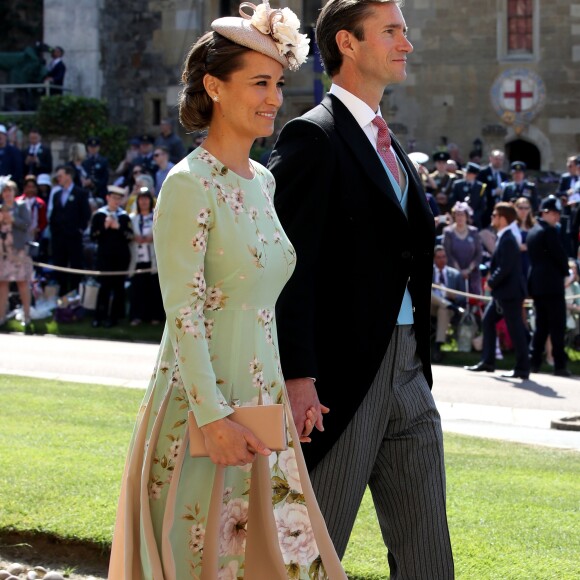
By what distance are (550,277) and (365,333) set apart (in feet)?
34.0

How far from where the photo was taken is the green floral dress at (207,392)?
3.55 metres

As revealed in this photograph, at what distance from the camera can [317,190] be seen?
4168 millimetres

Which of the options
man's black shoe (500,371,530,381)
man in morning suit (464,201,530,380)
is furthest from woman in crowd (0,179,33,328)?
man's black shoe (500,371,530,381)

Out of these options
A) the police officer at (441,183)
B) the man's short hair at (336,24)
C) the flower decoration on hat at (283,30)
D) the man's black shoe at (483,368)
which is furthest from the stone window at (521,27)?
the flower decoration on hat at (283,30)

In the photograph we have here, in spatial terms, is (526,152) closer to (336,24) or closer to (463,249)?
(463,249)

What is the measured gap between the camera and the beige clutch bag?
3.53 m

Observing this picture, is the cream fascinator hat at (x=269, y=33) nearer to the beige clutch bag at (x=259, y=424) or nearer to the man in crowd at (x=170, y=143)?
the beige clutch bag at (x=259, y=424)

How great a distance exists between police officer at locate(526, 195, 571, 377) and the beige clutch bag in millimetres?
11050

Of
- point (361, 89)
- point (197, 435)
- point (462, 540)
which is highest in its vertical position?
point (361, 89)

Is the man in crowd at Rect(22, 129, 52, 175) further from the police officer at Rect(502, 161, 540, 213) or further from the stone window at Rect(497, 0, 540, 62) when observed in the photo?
the stone window at Rect(497, 0, 540, 62)

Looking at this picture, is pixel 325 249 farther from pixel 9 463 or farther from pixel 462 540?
pixel 9 463

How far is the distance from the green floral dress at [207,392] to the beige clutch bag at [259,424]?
43 mm

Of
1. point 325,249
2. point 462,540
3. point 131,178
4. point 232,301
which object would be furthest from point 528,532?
point 131,178

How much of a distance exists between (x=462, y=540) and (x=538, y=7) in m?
23.3
